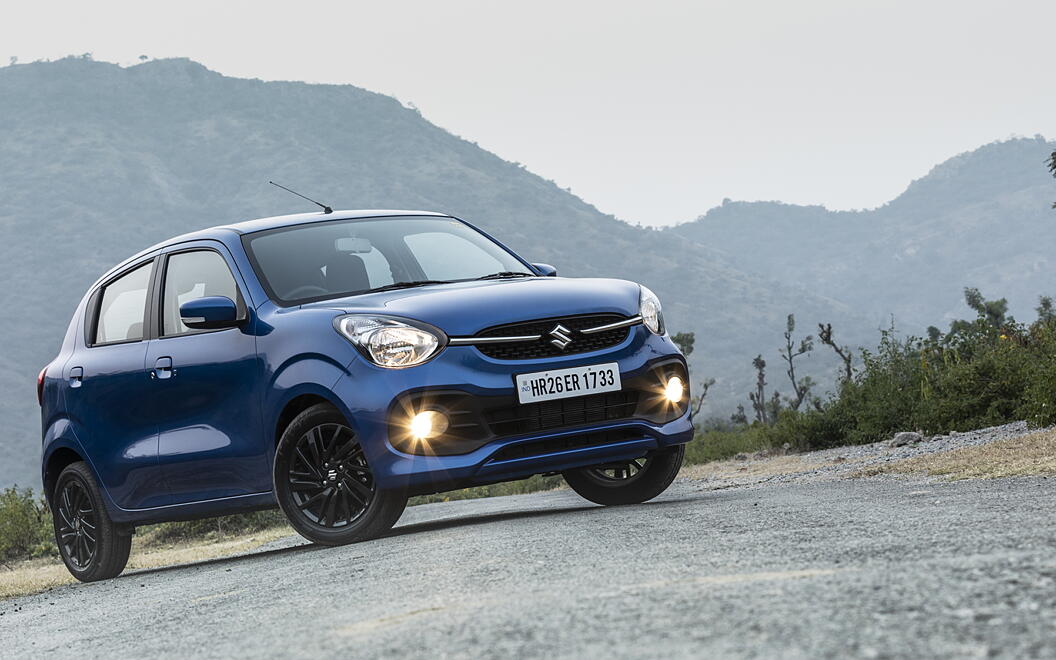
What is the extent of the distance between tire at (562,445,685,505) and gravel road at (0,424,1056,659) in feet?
1.71

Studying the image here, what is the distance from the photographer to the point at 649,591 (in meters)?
4.28

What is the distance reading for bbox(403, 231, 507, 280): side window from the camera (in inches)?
327

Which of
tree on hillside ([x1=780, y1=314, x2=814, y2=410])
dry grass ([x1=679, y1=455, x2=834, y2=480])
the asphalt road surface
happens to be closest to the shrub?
dry grass ([x1=679, y1=455, x2=834, y2=480])

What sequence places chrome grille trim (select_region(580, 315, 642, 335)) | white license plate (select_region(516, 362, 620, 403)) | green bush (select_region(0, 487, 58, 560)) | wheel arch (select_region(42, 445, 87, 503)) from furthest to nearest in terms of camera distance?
green bush (select_region(0, 487, 58, 560)) → wheel arch (select_region(42, 445, 87, 503)) → chrome grille trim (select_region(580, 315, 642, 335)) → white license plate (select_region(516, 362, 620, 403))

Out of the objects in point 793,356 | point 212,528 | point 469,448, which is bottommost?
point 212,528

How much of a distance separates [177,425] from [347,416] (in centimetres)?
156

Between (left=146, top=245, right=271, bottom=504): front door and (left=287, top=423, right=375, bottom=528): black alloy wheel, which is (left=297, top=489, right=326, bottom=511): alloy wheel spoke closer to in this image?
(left=287, top=423, right=375, bottom=528): black alloy wheel

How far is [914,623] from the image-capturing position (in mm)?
3387

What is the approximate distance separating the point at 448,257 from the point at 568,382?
5.46ft

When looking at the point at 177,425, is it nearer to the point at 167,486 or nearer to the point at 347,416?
the point at 167,486

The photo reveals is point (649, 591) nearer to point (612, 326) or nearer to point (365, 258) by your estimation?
point (612, 326)

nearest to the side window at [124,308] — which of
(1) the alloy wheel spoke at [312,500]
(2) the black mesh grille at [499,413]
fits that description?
(1) the alloy wheel spoke at [312,500]

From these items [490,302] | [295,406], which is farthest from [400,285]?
[295,406]

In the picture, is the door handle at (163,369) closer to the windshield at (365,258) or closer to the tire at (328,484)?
the windshield at (365,258)
